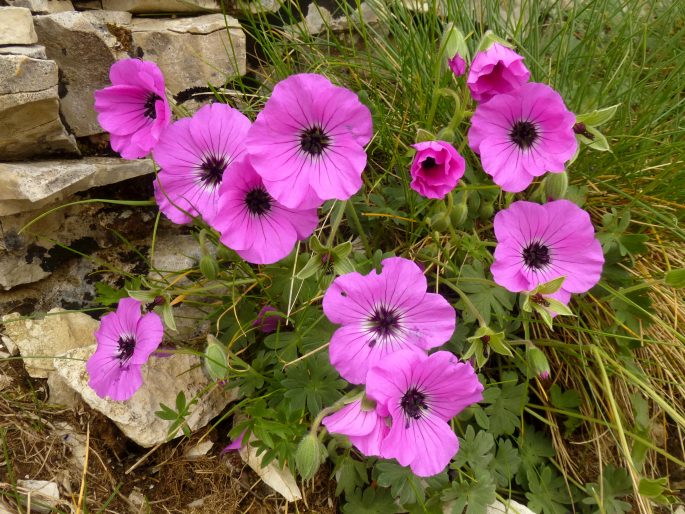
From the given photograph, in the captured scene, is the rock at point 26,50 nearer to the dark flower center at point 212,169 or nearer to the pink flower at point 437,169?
the dark flower center at point 212,169

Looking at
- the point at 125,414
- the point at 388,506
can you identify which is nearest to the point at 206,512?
the point at 125,414

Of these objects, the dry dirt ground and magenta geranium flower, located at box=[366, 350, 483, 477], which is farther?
the dry dirt ground

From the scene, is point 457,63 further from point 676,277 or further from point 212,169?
point 676,277

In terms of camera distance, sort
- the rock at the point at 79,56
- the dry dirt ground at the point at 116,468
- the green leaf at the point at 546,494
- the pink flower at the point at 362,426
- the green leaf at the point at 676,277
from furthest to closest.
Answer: the rock at the point at 79,56 < the green leaf at the point at 546,494 < the dry dirt ground at the point at 116,468 < the green leaf at the point at 676,277 < the pink flower at the point at 362,426

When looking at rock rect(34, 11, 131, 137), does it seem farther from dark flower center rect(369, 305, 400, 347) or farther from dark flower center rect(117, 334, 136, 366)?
dark flower center rect(369, 305, 400, 347)

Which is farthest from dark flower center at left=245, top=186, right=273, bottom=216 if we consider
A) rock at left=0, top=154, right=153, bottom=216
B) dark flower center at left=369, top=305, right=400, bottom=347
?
rock at left=0, top=154, right=153, bottom=216

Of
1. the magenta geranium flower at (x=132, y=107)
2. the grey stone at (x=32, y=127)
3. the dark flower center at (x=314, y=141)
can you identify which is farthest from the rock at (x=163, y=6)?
the dark flower center at (x=314, y=141)
